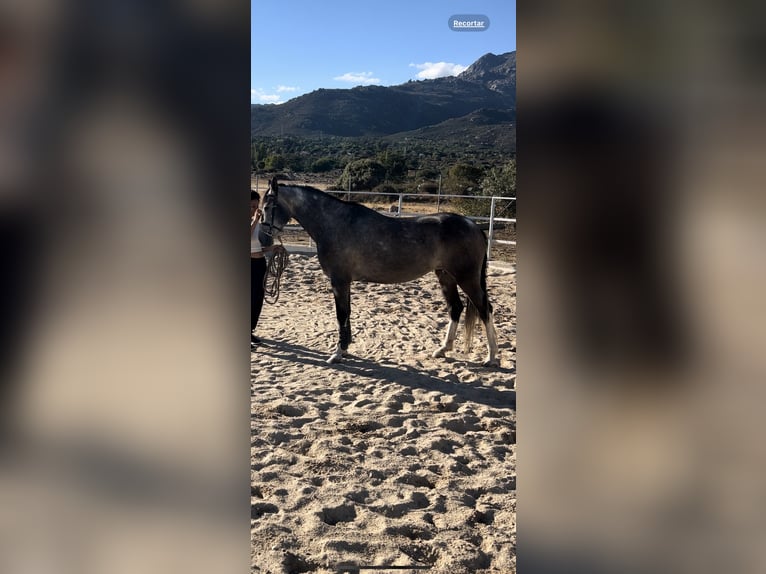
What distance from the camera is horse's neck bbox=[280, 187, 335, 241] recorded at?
5172mm

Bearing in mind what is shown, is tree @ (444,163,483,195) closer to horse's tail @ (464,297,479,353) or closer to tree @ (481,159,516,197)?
tree @ (481,159,516,197)

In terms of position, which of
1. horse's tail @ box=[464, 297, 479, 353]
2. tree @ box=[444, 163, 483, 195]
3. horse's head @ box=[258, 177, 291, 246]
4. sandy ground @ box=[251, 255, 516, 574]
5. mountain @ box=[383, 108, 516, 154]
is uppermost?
mountain @ box=[383, 108, 516, 154]

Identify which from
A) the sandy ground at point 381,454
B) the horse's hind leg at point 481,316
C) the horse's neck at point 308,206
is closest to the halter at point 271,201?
the horse's neck at point 308,206

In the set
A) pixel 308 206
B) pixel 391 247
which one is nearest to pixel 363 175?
pixel 308 206

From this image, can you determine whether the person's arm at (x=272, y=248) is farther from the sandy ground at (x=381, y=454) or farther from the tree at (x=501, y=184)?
the tree at (x=501, y=184)

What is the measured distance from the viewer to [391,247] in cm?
506

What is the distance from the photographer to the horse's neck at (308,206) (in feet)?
17.0

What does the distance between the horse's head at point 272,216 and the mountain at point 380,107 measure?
37967 mm
